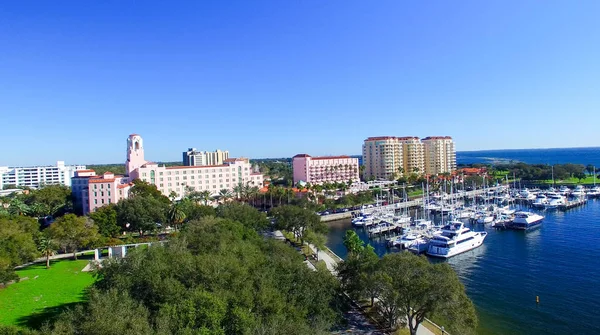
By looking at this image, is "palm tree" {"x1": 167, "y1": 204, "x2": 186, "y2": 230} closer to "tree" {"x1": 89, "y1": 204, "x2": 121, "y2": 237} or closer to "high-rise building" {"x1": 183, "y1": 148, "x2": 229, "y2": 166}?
"tree" {"x1": 89, "y1": 204, "x2": 121, "y2": 237}

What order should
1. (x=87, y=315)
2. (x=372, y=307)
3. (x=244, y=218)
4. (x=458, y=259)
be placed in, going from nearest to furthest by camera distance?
1. (x=87, y=315)
2. (x=372, y=307)
3. (x=458, y=259)
4. (x=244, y=218)

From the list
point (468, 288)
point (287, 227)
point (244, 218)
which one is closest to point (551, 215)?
point (468, 288)

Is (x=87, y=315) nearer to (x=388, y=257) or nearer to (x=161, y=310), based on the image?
(x=161, y=310)

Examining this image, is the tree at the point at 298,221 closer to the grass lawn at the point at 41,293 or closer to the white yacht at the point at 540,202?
the grass lawn at the point at 41,293

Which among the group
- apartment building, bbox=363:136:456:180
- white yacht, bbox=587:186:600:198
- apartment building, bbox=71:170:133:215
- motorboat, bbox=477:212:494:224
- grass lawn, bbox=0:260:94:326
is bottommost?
motorboat, bbox=477:212:494:224

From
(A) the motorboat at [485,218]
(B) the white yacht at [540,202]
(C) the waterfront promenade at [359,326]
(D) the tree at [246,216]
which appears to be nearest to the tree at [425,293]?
(C) the waterfront promenade at [359,326]

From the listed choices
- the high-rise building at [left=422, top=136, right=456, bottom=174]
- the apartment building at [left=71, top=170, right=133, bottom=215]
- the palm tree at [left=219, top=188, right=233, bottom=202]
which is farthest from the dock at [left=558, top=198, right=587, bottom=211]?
the apartment building at [left=71, top=170, right=133, bottom=215]
